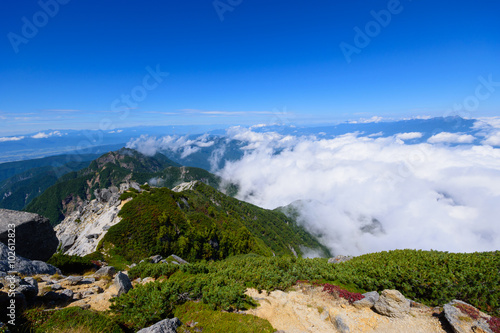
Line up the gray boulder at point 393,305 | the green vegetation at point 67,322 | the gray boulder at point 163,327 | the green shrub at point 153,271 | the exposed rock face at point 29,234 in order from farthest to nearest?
the green shrub at point 153,271 → the exposed rock face at point 29,234 → the gray boulder at point 393,305 → the gray boulder at point 163,327 → the green vegetation at point 67,322

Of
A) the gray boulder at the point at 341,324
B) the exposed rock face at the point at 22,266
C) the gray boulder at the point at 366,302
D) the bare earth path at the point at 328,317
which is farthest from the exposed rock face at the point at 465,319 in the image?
the exposed rock face at the point at 22,266

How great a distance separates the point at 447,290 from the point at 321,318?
9011 millimetres

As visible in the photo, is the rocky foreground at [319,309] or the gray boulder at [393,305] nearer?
the rocky foreground at [319,309]

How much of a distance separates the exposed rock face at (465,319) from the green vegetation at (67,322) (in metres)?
17.4

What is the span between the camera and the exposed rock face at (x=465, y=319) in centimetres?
998

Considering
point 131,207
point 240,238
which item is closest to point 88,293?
point 131,207

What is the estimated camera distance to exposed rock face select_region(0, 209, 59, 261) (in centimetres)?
1819

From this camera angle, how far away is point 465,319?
10508 millimetres

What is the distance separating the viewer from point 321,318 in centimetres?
1284

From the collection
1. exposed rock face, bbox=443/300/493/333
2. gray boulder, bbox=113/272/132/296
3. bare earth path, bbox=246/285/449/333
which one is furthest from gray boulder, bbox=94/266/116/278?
exposed rock face, bbox=443/300/493/333

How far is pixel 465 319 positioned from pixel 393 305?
10.4 ft

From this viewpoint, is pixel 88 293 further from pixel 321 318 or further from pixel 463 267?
pixel 463 267

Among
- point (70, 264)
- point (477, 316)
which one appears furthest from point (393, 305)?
point (70, 264)

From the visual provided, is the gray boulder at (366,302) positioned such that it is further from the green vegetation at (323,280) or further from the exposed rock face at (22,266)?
the exposed rock face at (22,266)
